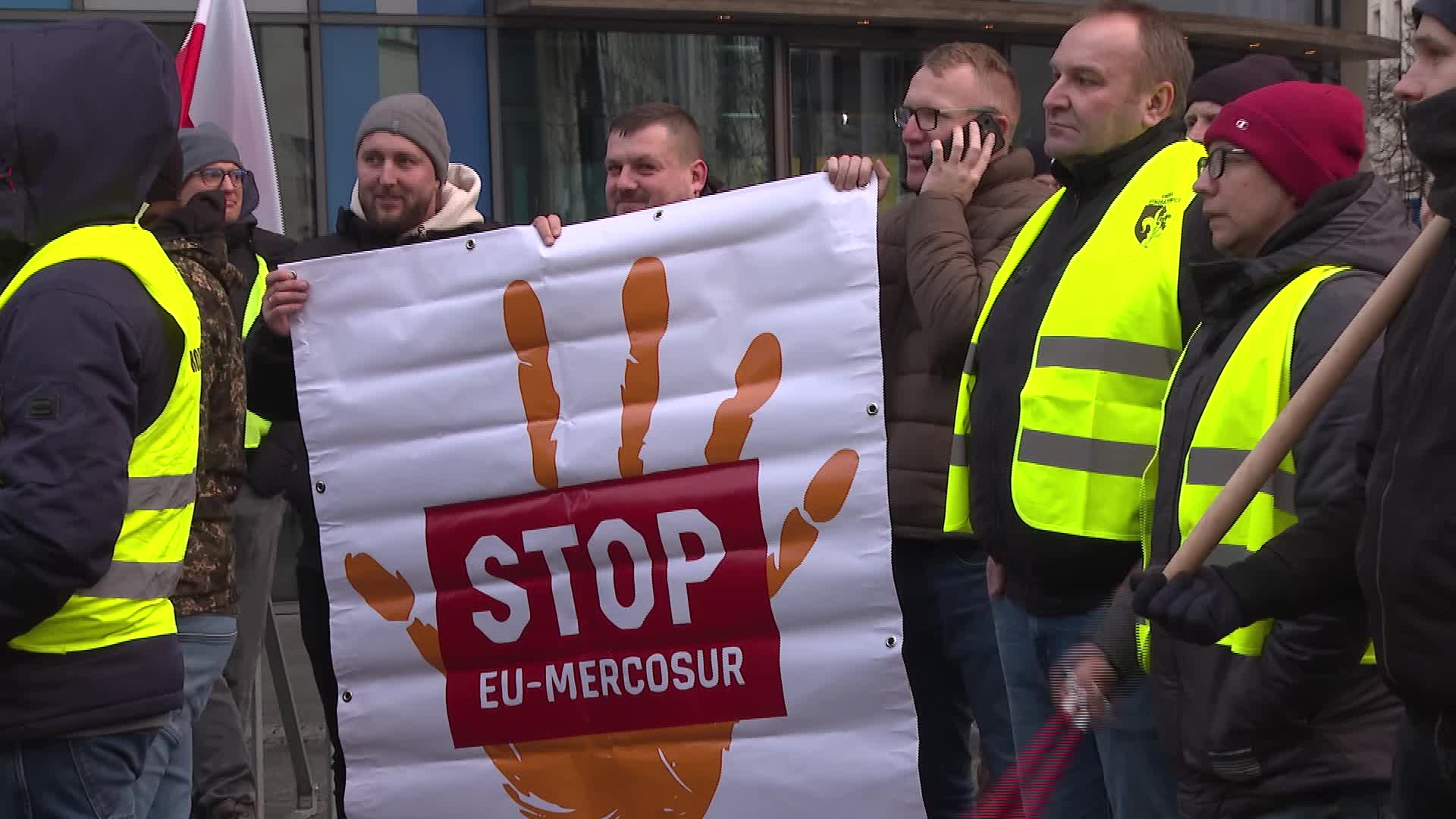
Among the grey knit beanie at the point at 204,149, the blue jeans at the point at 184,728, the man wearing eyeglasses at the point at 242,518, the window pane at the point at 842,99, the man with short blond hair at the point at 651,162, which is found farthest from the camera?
the window pane at the point at 842,99

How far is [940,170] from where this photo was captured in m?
4.04

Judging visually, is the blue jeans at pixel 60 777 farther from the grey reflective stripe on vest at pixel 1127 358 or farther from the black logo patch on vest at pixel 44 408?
the grey reflective stripe on vest at pixel 1127 358

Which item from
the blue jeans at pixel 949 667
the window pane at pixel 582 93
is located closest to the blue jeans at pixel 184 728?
the blue jeans at pixel 949 667

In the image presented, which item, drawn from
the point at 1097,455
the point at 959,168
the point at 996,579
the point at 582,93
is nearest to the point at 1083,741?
the point at 996,579

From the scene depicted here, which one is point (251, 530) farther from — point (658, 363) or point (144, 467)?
point (144, 467)

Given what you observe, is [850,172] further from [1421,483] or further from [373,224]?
[1421,483]

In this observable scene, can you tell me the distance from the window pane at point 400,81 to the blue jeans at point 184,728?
19.9ft

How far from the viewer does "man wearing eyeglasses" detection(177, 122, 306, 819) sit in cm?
516

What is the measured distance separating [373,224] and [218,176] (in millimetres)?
1445

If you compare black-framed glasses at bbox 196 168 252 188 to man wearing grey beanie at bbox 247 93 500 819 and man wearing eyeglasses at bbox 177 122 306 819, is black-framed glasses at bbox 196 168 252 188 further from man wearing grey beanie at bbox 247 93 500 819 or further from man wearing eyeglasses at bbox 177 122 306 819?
man wearing grey beanie at bbox 247 93 500 819

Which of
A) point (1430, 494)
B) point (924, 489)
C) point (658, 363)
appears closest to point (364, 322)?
point (658, 363)

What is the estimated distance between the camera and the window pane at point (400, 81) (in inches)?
388

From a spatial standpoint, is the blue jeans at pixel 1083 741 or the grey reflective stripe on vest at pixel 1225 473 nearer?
the grey reflective stripe on vest at pixel 1225 473

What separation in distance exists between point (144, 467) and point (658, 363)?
1537 millimetres
